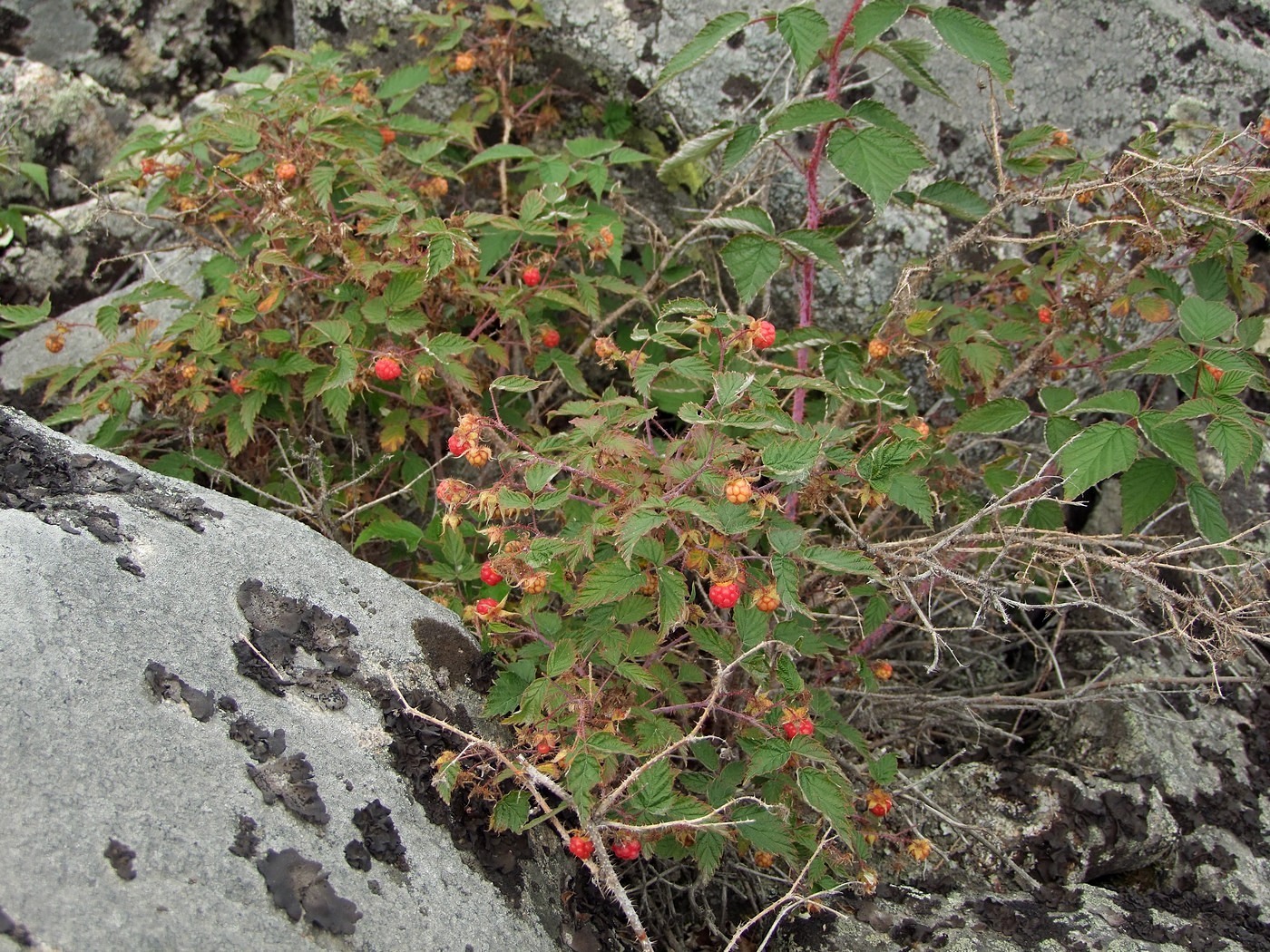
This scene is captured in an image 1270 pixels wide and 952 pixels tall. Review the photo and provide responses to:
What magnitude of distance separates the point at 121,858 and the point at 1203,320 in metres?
2.28

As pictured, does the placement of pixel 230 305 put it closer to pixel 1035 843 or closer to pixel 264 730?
pixel 264 730

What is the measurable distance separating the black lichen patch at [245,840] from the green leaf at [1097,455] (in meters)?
1.62

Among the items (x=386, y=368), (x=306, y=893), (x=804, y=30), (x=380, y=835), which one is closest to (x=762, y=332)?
(x=804, y=30)

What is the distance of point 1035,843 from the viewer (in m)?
2.46

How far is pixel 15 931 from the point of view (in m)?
1.26

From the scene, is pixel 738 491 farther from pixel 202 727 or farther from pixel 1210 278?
pixel 1210 278

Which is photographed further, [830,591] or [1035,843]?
[1035,843]

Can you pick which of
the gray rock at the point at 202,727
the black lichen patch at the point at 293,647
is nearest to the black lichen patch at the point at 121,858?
the gray rock at the point at 202,727

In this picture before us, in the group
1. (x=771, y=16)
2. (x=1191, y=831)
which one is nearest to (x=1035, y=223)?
(x=771, y=16)

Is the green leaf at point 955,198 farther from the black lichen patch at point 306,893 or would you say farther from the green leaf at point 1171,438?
the black lichen patch at point 306,893

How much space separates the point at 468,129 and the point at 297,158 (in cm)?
54

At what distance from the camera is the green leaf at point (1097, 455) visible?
205 centimetres

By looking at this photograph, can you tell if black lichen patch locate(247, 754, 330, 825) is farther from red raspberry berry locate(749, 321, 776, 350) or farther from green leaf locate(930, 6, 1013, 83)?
green leaf locate(930, 6, 1013, 83)

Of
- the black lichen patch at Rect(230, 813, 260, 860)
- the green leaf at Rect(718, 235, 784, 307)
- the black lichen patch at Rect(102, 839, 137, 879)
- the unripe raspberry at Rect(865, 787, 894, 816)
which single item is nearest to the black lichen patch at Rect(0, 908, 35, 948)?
the black lichen patch at Rect(102, 839, 137, 879)
